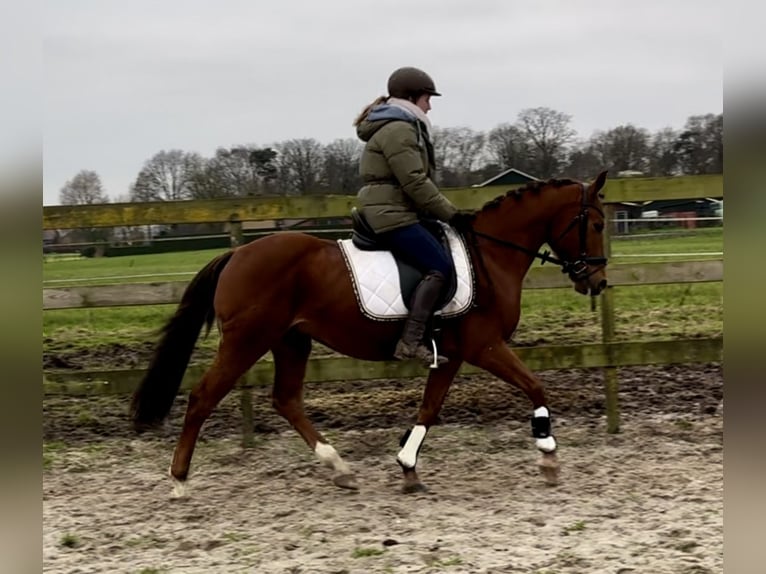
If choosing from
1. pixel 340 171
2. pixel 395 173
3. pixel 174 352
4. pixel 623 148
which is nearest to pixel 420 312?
pixel 395 173

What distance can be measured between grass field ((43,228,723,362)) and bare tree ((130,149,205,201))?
861 mm

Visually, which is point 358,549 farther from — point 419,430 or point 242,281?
point 242,281

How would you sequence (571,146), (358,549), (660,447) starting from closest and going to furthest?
(358,549) → (660,447) → (571,146)

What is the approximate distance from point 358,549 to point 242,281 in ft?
5.92

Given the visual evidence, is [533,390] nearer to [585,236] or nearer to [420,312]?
[420,312]

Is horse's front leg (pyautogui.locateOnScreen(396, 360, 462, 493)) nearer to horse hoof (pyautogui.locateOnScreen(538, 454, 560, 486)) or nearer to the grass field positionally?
horse hoof (pyautogui.locateOnScreen(538, 454, 560, 486))

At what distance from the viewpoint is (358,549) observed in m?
3.92

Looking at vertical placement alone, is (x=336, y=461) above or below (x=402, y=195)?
below

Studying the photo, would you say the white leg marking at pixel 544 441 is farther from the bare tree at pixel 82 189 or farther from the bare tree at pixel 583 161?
the bare tree at pixel 583 161

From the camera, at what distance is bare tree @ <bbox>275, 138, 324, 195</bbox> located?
381 inches

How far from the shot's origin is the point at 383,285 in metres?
→ 4.89

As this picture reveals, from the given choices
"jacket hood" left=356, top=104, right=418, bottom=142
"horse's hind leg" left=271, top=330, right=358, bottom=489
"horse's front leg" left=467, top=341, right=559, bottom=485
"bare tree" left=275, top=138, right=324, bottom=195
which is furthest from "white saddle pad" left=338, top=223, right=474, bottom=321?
"bare tree" left=275, top=138, right=324, bottom=195

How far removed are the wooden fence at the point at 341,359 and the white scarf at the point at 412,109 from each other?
1043mm

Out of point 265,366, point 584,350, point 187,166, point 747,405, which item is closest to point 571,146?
point 187,166
